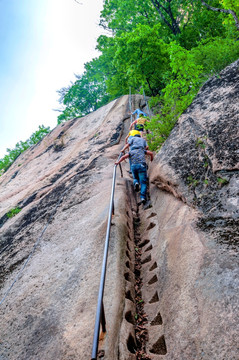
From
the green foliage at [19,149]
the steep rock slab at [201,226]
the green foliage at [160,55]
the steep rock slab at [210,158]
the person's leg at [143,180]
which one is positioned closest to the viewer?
the steep rock slab at [201,226]

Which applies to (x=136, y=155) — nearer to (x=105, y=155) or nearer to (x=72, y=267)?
(x=105, y=155)

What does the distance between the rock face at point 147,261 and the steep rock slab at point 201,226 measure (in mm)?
14

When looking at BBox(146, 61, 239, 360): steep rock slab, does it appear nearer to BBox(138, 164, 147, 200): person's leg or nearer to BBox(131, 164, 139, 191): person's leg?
BBox(138, 164, 147, 200): person's leg

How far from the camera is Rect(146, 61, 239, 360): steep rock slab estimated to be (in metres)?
2.41

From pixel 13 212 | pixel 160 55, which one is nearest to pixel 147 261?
pixel 13 212

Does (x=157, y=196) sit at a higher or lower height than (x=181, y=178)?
lower

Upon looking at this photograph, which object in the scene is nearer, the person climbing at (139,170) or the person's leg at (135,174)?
the person climbing at (139,170)

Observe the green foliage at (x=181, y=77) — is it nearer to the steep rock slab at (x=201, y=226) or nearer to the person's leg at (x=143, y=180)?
the steep rock slab at (x=201, y=226)

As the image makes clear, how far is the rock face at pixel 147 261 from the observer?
8.64ft

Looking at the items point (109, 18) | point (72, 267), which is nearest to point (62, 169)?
point (72, 267)

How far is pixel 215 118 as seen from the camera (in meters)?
4.63

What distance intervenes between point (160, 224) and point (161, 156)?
75.1 inches

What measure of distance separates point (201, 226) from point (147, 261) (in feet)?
4.47

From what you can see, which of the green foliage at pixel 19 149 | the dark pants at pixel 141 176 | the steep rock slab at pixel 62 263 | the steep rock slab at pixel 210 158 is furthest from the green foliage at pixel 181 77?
the green foliage at pixel 19 149
